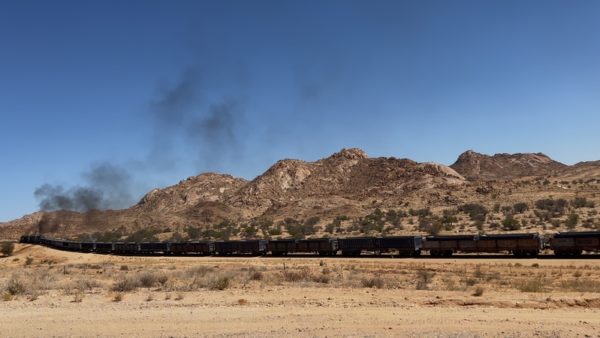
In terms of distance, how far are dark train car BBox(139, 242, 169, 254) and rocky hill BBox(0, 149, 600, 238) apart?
16.7 meters

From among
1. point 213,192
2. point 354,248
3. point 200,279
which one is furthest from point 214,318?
point 213,192

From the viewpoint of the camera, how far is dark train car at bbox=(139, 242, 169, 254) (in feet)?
220

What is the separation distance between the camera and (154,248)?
68.3 m

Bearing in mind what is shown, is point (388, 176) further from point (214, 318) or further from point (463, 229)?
point (214, 318)

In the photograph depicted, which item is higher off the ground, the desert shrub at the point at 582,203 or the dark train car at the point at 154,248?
the desert shrub at the point at 582,203

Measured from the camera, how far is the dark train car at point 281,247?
54.9m

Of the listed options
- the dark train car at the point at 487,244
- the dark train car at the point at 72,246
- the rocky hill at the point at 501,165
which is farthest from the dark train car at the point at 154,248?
the rocky hill at the point at 501,165

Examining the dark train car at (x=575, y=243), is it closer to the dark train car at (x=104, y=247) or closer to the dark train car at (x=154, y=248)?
the dark train car at (x=154, y=248)

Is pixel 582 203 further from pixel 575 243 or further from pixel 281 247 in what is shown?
pixel 281 247

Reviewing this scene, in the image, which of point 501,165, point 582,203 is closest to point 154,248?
point 582,203

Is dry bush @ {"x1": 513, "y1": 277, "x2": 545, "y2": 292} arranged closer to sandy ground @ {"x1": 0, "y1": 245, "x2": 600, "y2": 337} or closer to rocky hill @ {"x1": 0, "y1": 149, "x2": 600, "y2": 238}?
sandy ground @ {"x1": 0, "y1": 245, "x2": 600, "y2": 337}

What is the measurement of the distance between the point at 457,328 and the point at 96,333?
363 inches

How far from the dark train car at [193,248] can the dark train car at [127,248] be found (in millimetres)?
7105

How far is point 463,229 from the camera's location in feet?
197
